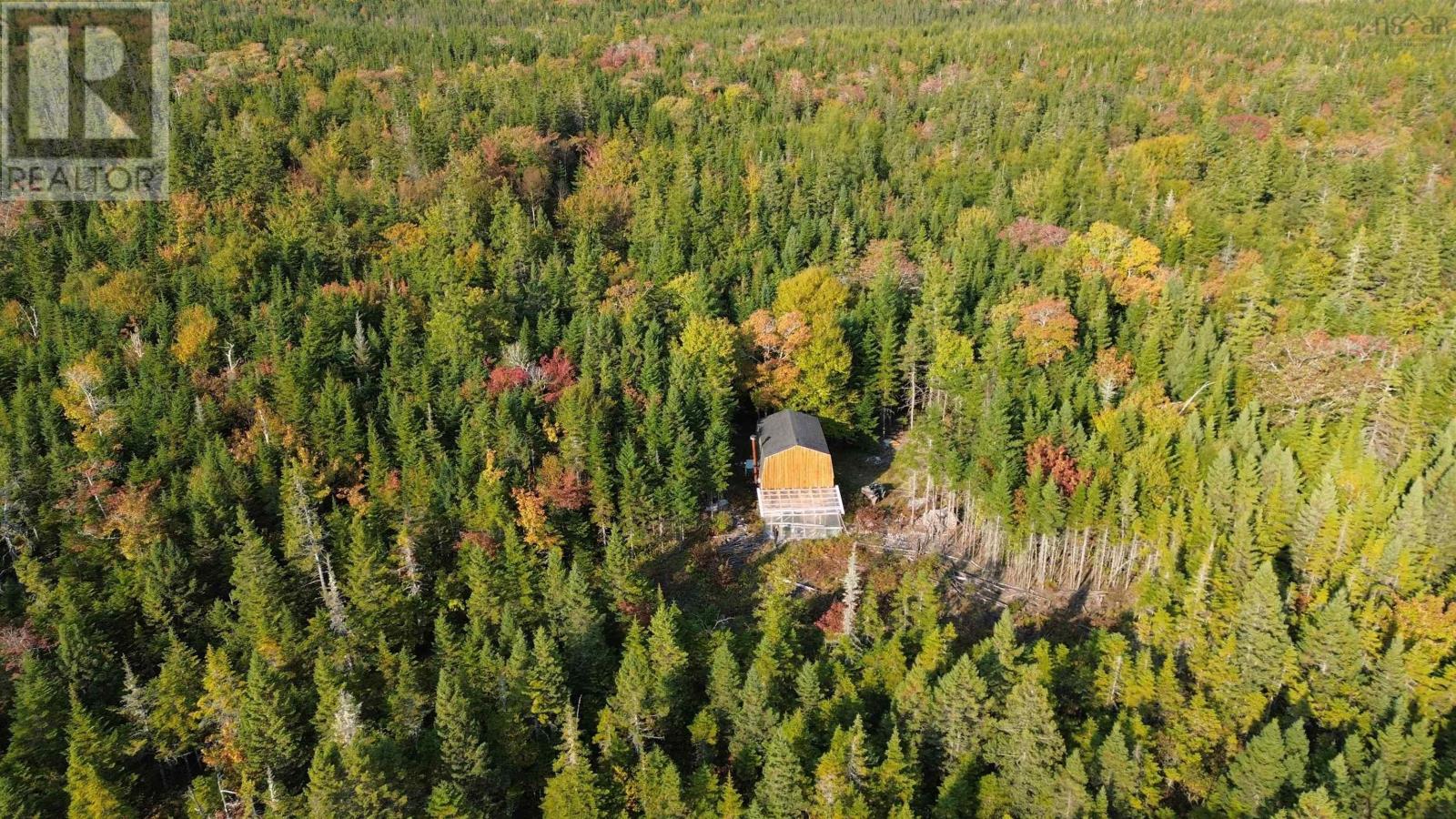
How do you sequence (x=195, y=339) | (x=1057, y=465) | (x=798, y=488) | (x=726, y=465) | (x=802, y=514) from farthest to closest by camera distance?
(x=195, y=339) → (x=798, y=488) → (x=802, y=514) → (x=726, y=465) → (x=1057, y=465)

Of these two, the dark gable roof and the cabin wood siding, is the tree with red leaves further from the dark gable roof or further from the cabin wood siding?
the dark gable roof

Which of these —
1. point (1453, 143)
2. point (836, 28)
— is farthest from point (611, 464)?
point (836, 28)

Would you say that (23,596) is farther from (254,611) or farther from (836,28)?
(836,28)

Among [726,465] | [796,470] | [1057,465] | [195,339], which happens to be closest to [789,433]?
[796,470]

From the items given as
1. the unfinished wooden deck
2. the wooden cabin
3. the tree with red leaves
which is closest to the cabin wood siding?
the wooden cabin

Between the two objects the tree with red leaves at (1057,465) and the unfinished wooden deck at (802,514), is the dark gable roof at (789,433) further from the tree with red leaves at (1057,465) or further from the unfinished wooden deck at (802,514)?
the tree with red leaves at (1057,465)

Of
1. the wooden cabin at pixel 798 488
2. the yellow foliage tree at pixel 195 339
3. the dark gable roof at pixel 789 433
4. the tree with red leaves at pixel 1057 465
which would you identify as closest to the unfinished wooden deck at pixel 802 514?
the wooden cabin at pixel 798 488

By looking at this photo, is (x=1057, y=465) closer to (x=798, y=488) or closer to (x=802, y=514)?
(x=802, y=514)
